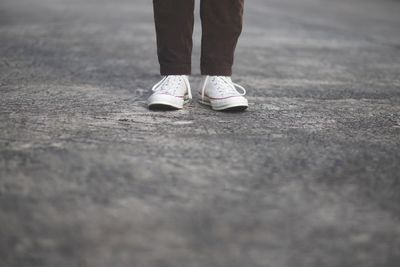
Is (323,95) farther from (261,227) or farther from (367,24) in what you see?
(367,24)

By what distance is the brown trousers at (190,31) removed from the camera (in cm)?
166

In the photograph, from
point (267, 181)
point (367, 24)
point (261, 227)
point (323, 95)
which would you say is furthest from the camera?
point (367, 24)

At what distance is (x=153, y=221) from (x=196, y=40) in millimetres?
3065

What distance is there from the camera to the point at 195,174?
3.47 feet

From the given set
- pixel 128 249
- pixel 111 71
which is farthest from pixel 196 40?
pixel 128 249

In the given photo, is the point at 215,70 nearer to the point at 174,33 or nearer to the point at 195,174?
the point at 174,33

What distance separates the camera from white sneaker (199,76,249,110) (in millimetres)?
1634

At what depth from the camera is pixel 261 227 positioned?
85 centimetres

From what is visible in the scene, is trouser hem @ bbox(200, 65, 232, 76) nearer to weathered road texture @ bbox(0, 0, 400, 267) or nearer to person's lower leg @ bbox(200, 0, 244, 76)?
person's lower leg @ bbox(200, 0, 244, 76)

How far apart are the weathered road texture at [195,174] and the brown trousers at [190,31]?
18 cm

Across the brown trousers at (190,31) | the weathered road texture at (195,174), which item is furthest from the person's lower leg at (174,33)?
the weathered road texture at (195,174)

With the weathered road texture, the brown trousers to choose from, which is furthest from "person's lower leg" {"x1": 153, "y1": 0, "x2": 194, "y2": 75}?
the weathered road texture

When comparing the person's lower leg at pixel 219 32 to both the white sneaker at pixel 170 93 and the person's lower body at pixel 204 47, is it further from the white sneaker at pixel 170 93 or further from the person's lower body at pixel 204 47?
the white sneaker at pixel 170 93

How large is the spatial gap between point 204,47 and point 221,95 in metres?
0.20
